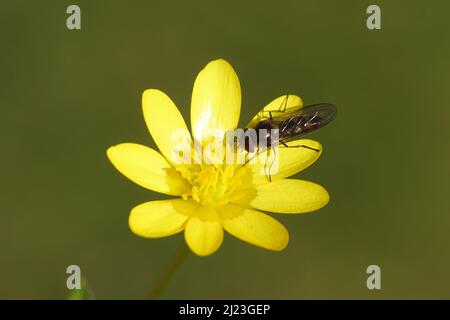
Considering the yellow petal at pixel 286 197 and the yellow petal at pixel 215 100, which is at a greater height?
the yellow petal at pixel 215 100

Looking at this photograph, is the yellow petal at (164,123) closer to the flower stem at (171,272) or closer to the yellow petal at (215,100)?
the yellow petal at (215,100)

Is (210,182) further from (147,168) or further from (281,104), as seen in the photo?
(281,104)

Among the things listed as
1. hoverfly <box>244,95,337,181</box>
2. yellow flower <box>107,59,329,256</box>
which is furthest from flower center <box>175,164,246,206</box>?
hoverfly <box>244,95,337,181</box>

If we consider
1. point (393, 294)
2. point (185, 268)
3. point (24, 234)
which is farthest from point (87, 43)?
point (393, 294)

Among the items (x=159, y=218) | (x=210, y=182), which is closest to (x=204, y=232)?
(x=159, y=218)

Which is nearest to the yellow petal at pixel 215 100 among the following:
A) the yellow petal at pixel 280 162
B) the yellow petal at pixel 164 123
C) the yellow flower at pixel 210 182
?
the yellow flower at pixel 210 182

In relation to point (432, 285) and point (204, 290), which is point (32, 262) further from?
point (432, 285)
